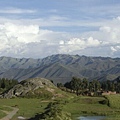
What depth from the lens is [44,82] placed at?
196 metres

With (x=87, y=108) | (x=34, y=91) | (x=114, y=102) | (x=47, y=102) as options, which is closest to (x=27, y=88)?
(x=34, y=91)

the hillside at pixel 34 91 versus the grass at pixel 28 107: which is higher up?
the hillside at pixel 34 91

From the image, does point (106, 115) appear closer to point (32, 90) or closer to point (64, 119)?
point (64, 119)

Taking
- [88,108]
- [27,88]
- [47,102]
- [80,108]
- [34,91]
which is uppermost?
[27,88]

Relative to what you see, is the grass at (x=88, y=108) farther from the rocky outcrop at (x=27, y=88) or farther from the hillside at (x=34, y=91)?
the rocky outcrop at (x=27, y=88)

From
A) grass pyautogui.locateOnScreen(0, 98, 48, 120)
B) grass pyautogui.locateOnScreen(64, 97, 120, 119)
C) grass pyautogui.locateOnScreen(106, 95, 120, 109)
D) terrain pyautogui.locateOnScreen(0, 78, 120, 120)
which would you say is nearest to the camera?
grass pyautogui.locateOnScreen(0, 98, 48, 120)

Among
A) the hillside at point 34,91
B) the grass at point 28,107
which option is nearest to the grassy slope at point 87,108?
the grass at point 28,107

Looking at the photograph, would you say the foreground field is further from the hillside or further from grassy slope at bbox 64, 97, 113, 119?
the hillside

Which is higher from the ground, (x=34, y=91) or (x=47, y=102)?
(x=34, y=91)

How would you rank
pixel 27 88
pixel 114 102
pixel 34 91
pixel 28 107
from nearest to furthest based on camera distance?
pixel 28 107, pixel 114 102, pixel 34 91, pixel 27 88

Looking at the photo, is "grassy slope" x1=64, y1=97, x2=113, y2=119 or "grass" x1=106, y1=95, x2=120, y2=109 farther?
"grass" x1=106, y1=95, x2=120, y2=109

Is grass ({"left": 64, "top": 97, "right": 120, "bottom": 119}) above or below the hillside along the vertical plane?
below

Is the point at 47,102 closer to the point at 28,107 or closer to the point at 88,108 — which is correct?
the point at 28,107

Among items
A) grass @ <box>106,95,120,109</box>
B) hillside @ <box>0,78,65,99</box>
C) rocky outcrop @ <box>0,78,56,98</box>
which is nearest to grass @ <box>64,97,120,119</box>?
grass @ <box>106,95,120,109</box>
